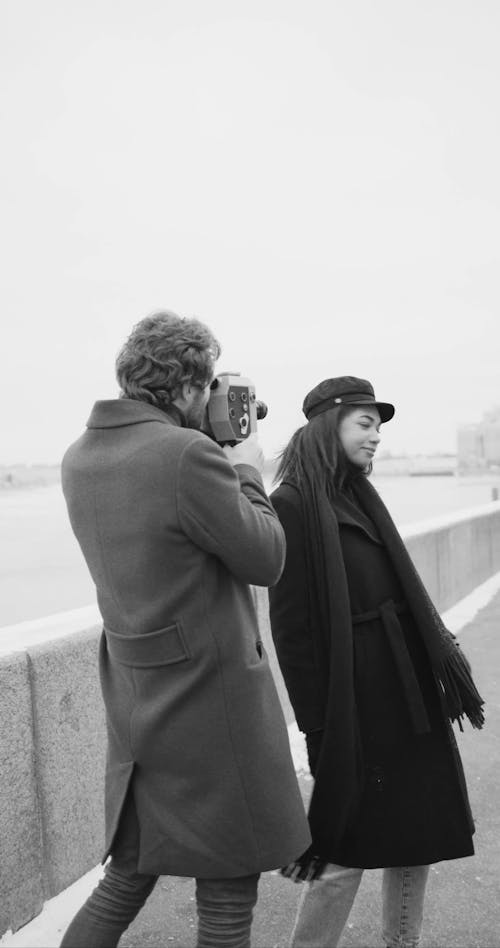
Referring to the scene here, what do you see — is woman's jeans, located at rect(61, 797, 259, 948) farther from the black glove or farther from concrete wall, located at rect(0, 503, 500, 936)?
concrete wall, located at rect(0, 503, 500, 936)

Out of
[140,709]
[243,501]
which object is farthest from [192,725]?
[243,501]

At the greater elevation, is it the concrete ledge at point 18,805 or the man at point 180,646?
the man at point 180,646

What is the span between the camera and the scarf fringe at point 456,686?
104 inches

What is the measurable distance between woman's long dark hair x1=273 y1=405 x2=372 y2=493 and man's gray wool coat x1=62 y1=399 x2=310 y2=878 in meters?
0.63

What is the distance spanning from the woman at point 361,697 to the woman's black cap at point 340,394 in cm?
3

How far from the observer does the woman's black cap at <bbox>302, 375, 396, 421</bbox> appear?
2791 millimetres

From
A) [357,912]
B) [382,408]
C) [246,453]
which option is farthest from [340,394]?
[357,912]

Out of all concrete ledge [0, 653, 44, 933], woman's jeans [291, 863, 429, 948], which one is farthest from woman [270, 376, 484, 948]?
concrete ledge [0, 653, 44, 933]

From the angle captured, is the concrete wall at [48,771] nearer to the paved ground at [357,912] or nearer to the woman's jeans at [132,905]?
the paved ground at [357,912]

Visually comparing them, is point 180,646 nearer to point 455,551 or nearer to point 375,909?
point 375,909

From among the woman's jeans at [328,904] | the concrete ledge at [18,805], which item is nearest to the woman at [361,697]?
the woman's jeans at [328,904]

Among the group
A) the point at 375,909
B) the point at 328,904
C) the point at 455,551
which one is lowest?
the point at 455,551

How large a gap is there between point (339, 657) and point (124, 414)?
3.08 feet

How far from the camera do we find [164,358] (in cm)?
204
